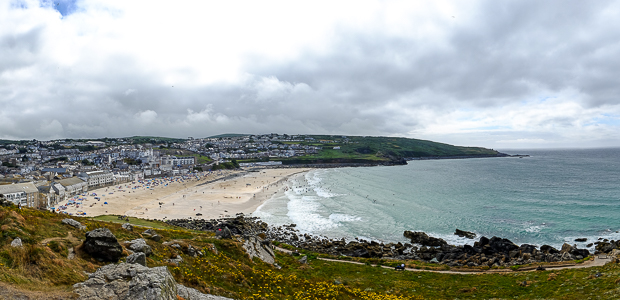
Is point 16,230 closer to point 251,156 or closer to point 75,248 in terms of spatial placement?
point 75,248

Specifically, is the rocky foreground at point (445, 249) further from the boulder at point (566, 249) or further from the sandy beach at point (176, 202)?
the sandy beach at point (176, 202)

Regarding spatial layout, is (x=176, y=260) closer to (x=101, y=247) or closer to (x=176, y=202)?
(x=101, y=247)

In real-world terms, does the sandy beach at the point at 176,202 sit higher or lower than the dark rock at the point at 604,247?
lower

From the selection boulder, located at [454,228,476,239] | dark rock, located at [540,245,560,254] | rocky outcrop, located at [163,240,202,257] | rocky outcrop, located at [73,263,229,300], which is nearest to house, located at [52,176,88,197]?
rocky outcrop, located at [163,240,202,257]

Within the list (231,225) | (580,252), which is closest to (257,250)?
(231,225)

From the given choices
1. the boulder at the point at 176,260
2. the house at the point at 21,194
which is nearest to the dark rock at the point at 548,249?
the boulder at the point at 176,260

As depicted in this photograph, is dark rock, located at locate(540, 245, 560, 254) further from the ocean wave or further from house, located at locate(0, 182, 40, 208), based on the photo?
house, located at locate(0, 182, 40, 208)
